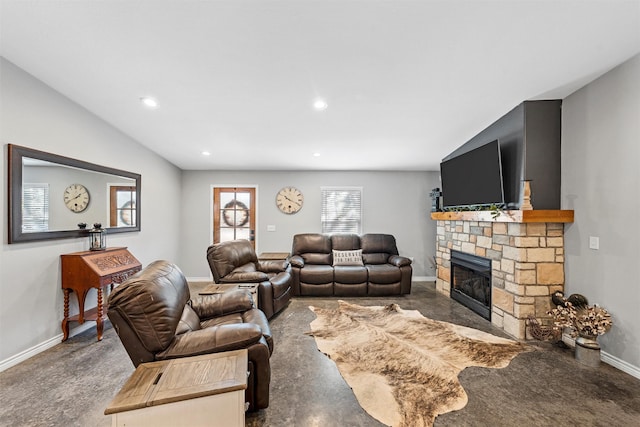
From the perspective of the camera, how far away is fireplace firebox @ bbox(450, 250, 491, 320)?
3.49 meters

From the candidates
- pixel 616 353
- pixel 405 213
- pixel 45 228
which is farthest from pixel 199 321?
pixel 405 213

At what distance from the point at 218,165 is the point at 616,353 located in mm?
5994

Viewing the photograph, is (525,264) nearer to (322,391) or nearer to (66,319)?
(322,391)

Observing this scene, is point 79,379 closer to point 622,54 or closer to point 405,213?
point 622,54

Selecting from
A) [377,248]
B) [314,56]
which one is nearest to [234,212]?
[377,248]

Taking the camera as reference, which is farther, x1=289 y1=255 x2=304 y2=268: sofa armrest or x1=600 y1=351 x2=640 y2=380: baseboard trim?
x1=289 y1=255 x2=304 y2=268: sofa armrest

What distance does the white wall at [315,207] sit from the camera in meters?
5.77

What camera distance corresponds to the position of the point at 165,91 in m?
2.62

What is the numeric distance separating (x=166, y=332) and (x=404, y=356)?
6.64 ft

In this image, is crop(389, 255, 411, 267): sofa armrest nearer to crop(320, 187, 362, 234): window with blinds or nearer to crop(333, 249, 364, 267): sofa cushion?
crop(333, 249, 364, 267): sofa cushion

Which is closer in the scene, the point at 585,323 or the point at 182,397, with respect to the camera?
the point at 182,397

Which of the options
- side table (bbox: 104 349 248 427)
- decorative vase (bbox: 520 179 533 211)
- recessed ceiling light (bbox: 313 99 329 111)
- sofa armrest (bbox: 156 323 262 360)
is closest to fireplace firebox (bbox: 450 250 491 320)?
decorative vase (bbox: 520 179 533 211)

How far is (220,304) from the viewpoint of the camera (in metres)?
2.44

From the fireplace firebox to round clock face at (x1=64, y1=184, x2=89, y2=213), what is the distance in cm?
498
